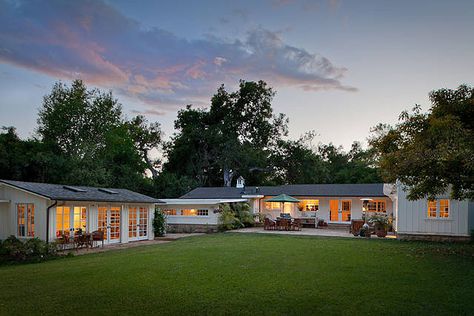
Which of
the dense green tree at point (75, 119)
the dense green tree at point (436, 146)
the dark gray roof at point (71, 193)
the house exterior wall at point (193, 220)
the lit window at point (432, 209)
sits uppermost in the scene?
the dense green tree at point (75, 119)

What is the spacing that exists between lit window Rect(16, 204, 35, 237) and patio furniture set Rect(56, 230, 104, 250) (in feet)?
4.39

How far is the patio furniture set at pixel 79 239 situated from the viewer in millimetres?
16153

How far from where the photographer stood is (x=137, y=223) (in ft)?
69.9

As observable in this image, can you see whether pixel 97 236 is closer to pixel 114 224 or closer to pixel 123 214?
pixel 114 224

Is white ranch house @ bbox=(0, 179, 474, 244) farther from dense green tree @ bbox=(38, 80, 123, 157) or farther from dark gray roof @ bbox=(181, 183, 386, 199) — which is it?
dense green tree @ bbox=(38, 80, 123, 157)

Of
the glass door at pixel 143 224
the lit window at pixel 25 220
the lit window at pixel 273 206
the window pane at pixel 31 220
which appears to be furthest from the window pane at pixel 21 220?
the lit window at pixel 273 206

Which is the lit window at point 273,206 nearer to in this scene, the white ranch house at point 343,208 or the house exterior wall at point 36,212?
the white ranch house at point 343,208

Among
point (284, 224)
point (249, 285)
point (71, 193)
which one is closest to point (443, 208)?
point (284, 224)

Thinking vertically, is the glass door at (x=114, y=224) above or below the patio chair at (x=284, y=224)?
above

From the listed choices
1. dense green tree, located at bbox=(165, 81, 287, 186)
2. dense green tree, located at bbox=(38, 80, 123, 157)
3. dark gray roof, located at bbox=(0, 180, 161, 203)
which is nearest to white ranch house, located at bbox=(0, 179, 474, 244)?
dark gray roof, located at bbox=(0, 180, 161, 203)

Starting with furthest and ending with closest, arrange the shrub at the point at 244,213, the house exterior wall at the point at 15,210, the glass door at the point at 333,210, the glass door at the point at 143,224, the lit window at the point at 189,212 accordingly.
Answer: the glass door at the point at 333,210, the shrub at the point at 244,213, the lit window at the point at 189,212, the glass door at the point at 143,224, the house exterior wall at the point at 15,210

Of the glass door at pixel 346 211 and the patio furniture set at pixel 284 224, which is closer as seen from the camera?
the patio furniture set at pixel 284 224

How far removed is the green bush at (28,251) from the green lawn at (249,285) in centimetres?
118

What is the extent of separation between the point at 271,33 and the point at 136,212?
1214cm
